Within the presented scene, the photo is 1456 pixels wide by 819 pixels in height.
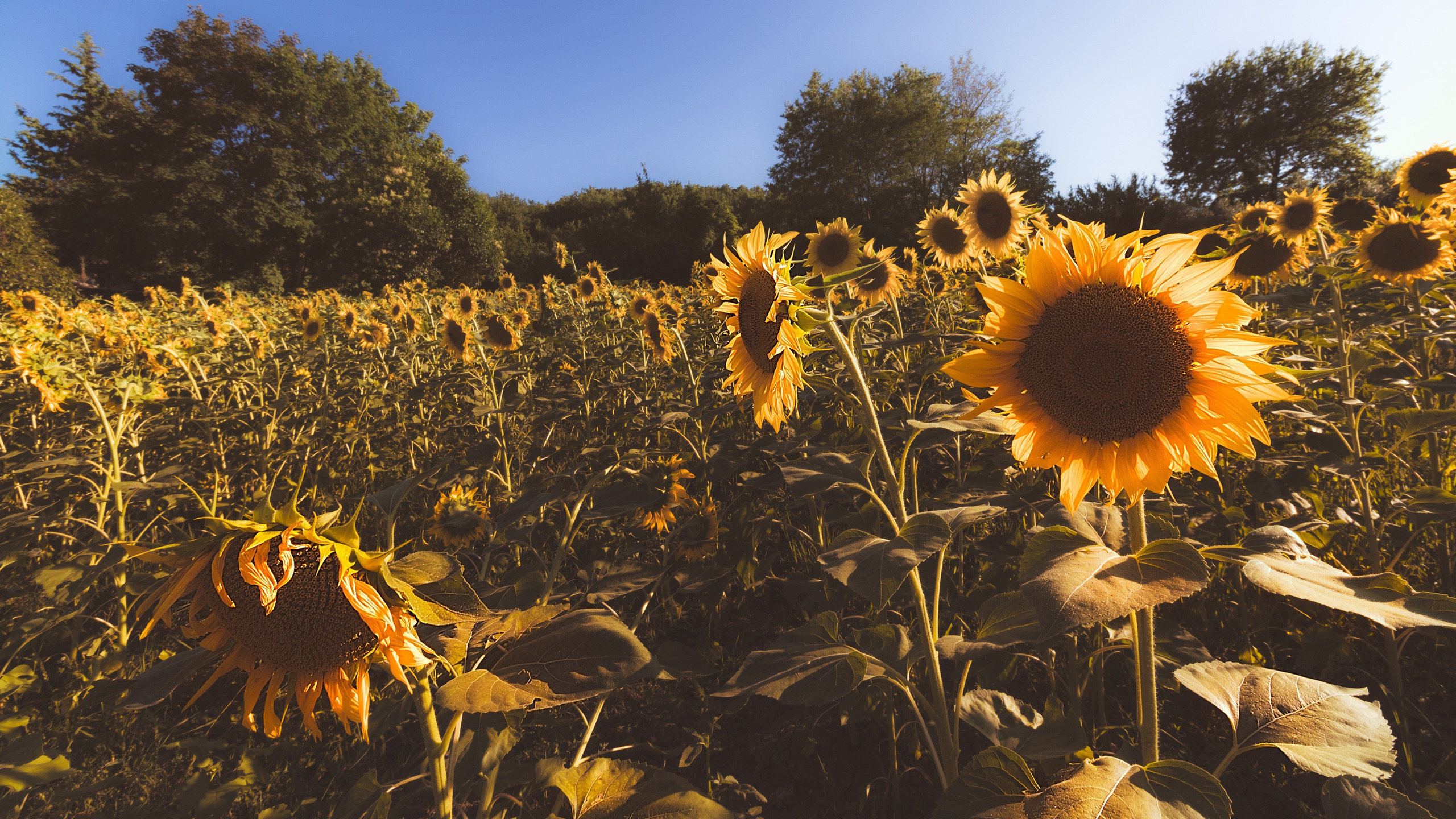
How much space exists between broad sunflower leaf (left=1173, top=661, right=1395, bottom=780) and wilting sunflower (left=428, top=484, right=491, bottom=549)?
2037 millimetres

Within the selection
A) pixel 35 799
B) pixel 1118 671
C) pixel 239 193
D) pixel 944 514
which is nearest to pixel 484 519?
pixel 944 514

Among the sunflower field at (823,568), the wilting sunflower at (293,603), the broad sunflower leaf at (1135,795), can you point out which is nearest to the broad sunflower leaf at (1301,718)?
the sunflower field at (823,568)

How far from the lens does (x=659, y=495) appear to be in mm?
1448

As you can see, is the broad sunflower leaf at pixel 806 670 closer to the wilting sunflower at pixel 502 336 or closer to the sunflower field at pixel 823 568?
the sunflower field at pixel 823 568

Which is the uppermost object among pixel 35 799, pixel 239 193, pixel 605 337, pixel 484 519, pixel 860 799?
pixel 239 193

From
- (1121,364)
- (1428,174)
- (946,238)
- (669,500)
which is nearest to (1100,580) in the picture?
(1121,364)

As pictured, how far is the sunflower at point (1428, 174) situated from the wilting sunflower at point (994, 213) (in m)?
2.46

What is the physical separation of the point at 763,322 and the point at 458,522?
5.42ft

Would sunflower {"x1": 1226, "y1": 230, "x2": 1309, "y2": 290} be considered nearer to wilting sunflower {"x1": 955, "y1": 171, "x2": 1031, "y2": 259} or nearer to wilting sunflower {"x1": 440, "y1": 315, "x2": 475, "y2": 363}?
wilting sunflower {"x1": 955, "y1": 171, "x2": 1031, "y2": 259}

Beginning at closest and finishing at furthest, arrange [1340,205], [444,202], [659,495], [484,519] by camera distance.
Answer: [659,495], [484,519], [1340,205], [444,202]

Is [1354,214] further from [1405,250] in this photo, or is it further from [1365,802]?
[1365,802]

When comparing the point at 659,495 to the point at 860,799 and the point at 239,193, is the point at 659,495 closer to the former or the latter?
the point at 860,799

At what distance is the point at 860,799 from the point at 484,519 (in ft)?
4.39

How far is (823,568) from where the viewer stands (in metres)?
0.98
